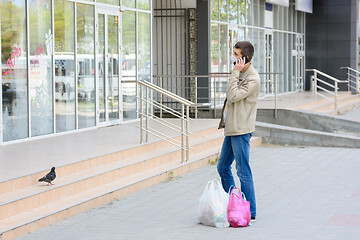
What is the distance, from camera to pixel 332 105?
22578 mm

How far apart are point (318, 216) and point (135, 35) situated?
882 centimetres

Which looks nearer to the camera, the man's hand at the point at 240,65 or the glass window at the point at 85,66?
the man's hand at the point at 240,65

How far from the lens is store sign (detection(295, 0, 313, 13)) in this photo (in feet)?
92.0

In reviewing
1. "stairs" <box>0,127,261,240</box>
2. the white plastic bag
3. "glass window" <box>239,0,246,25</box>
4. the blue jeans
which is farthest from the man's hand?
"glass window" <box>239,0,246,25</box>

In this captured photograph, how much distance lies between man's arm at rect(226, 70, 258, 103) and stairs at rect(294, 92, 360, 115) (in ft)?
39.1

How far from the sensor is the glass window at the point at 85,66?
13.2 metres

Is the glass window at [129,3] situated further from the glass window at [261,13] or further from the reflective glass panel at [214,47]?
the glass window at [261,13]

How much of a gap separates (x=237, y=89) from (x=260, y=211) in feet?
5.14

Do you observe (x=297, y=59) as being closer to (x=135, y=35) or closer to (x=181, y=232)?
(x=135, y=35)

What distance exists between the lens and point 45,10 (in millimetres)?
12055

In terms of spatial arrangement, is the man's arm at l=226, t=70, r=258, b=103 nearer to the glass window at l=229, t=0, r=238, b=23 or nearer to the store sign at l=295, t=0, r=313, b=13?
the glass window at l=229, t=0, r=238, b=23

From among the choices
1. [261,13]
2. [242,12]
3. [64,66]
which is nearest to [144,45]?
[64,66]

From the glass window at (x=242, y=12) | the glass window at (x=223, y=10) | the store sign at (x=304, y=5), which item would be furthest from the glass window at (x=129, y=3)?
the store sign at (x=304, y=5)

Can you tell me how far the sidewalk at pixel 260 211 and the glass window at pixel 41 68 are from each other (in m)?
2.93
